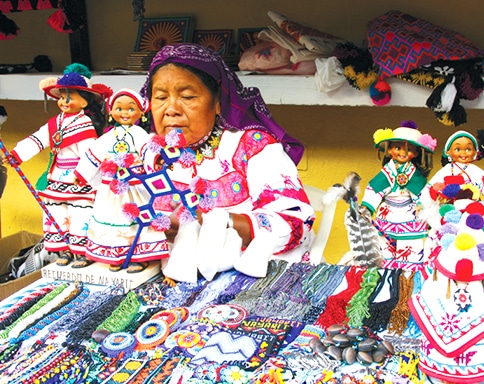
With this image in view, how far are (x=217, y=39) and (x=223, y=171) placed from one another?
1028 millimetres

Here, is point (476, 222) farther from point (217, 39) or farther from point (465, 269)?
point (217, 39)

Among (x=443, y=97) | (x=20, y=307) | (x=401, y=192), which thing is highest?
(x=443, y=97)

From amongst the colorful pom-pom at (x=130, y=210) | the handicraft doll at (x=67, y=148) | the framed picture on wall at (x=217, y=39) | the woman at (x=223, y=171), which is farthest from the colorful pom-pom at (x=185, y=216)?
the framed picture on wall at (x=217, y=39)

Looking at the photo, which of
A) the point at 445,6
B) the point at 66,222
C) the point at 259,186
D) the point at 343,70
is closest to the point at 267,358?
the point at 259,186

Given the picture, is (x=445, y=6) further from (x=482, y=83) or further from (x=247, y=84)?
(x=247, y=84)

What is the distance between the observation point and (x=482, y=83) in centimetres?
187

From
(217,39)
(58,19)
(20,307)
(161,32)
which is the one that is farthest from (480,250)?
(58,19)

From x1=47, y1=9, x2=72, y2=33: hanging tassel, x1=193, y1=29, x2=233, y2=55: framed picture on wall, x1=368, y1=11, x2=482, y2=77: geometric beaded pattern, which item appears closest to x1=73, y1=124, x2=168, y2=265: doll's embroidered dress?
x1=368, y1=11, x2=482, y2=77: geometric beaded pattern

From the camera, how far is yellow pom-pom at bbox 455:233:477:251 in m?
0.96

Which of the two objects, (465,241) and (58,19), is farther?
(58,19)

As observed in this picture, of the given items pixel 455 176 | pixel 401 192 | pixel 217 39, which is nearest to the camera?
pixel 455 176

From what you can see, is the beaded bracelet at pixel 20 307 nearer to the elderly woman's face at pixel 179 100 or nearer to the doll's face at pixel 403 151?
the elderly woman's face at pixel 179 100

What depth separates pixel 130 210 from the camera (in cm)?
146

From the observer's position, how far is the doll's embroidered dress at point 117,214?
1.49m
